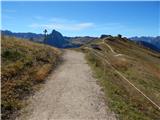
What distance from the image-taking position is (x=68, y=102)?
21.0 meters

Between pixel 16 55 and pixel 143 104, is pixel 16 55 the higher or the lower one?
the higher one

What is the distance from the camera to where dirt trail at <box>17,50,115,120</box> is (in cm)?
1812

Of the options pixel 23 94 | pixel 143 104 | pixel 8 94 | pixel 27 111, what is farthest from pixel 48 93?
pixel 143 104

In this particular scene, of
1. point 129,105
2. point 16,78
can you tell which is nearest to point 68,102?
point 129,105

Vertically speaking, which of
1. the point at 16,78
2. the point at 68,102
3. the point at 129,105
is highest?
the point at 16,78

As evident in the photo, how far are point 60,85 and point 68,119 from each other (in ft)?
31.1

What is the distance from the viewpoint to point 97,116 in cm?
1836

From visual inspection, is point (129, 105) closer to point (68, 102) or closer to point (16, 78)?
point (68, 102)

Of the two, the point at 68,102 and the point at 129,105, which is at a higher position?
the point at 68,102

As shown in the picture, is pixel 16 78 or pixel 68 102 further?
pixel 16 78

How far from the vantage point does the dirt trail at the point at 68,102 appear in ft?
59.4

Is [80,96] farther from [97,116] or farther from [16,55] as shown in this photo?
[16,55]

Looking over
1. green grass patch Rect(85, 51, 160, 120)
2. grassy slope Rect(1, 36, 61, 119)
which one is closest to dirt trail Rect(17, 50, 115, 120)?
green grass patch Rect(85, 51, 160, 120)

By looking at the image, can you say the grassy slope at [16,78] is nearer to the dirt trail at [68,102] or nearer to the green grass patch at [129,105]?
the dirt trail at [68,102]
